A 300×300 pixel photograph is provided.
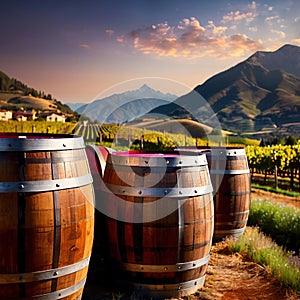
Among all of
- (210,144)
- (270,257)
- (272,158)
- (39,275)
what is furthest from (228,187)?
(272,158)

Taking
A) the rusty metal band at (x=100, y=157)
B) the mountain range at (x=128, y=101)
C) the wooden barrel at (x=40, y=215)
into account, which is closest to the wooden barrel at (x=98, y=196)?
the rusty metal band at (x=100, y=157)

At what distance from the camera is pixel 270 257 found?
5.95m

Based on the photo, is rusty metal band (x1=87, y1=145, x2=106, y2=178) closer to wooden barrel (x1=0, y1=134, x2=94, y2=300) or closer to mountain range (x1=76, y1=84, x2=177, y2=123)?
wooden barrel (x1=0, y1=134, x2=94, y2=300)

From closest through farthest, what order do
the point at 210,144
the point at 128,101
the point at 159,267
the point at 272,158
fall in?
1. the point at 159,267
2. the point at 128,101
3. the point at 272,158
4. the point at 210,144

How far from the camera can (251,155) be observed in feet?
93.9

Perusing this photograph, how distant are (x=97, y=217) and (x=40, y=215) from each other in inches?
55.8

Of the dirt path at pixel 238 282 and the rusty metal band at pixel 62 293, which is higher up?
the rusty metal band at pixel 62 293

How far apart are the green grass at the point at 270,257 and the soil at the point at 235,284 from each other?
3.5 inches

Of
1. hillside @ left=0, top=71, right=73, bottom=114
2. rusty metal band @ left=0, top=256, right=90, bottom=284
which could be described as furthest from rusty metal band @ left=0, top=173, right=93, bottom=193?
hillside @ left=0, top=71, right=73, bottom=114

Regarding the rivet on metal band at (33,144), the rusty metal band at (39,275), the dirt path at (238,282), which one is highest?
the rivet on metal band at (33,144)

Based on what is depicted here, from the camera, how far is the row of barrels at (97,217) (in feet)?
10.8

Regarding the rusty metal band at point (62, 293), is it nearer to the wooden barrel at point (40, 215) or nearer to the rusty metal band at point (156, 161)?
the wooden barrel at point (40, 215)

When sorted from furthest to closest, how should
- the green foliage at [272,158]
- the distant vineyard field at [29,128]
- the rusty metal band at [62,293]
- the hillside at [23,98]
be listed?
the hillside at [23,98] < the distant vineyard field at [29,128] < the green foliage at [272,158] < the rusty metal band at [62,293]

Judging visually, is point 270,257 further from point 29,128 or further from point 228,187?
point 29,128
